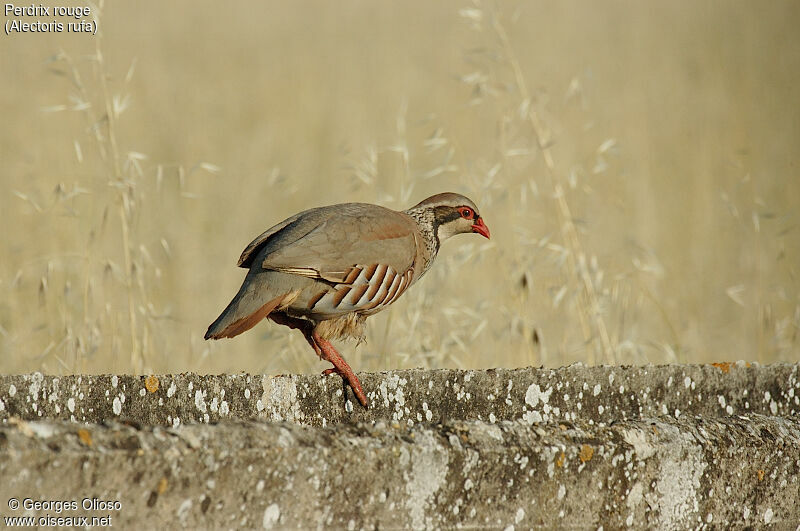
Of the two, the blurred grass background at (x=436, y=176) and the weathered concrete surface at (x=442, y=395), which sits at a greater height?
the weathered concrete surface at (x=442, y=395)

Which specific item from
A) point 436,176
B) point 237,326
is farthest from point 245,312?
point 436,176

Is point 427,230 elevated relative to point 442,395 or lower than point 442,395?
lower

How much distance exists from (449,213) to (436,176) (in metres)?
3.20

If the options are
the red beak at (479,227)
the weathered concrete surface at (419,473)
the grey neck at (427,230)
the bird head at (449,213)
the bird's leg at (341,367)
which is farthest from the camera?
the red beak at (479,227)

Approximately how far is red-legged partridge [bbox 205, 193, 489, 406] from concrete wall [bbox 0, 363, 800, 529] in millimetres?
354

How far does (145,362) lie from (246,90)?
17.5 ft

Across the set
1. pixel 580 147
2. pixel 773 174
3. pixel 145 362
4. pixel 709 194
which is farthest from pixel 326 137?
pixel 145 362

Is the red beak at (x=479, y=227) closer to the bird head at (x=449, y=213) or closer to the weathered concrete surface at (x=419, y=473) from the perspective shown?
the bird head at (x=449, y=213)

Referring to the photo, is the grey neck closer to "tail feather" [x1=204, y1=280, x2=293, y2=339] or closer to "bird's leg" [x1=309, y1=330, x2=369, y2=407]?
"bird's leg" [x1=309, y1=330, x2=369, y2=407]

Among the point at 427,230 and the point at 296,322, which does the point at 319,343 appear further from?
the point at 427,230

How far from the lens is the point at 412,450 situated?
151 centimetres

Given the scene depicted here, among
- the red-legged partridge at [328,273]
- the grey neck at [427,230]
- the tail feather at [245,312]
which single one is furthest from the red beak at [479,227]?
the tail feather at [245,312]

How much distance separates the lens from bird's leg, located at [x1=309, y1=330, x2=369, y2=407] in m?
2.51

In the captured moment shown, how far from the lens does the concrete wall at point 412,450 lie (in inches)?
51.0
